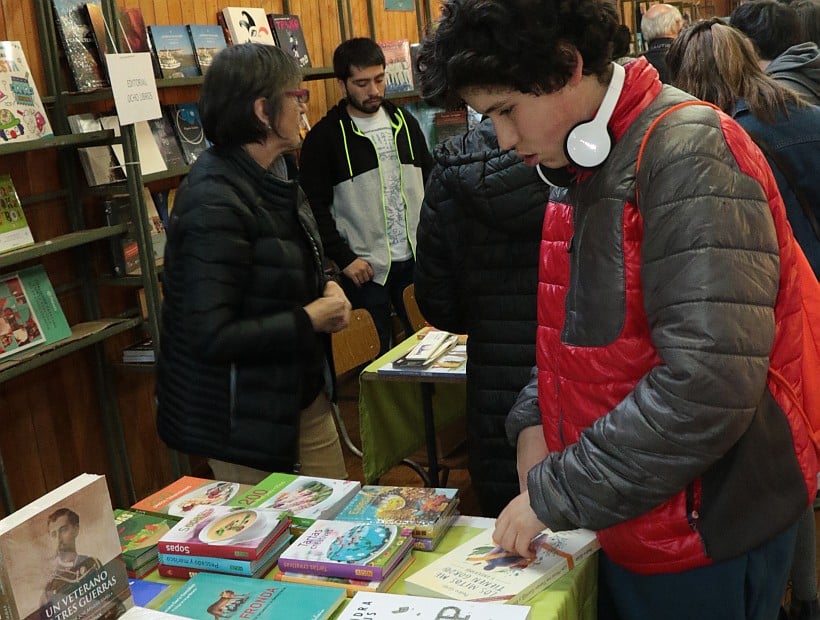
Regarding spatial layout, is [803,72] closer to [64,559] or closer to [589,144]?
[589,144]

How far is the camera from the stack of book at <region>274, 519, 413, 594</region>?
4.54 feet

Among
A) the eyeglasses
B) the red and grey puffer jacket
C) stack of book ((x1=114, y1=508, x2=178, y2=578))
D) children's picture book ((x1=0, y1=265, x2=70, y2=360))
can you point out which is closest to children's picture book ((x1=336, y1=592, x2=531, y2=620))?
the red and grey puffer jacket

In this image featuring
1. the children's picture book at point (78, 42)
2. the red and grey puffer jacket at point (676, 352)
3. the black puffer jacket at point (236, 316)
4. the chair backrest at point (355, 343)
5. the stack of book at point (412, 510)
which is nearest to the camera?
the red and grey puffer jacket at point (676, 352)

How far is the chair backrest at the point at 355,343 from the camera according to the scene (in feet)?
9.64

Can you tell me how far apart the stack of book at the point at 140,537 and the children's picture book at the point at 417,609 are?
41 cm

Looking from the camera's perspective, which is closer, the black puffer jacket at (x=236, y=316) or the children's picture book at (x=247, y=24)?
the black puffer jacket at (x=236, y=316)

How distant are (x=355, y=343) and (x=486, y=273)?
110 centimetres

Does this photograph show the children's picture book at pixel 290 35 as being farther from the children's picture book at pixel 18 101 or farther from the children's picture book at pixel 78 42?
the children's picture book at pixel 18 101

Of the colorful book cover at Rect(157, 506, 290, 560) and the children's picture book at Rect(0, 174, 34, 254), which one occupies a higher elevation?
the children's picture book at Rect(0, 174, 34, 254)

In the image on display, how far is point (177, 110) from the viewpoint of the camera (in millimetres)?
Result: 3682

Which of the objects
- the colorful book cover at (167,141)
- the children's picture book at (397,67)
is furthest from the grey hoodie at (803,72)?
the children's picture book at (397,67)

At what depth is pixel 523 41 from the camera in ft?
3.39

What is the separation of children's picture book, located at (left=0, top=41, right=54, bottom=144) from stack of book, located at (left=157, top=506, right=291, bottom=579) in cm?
179

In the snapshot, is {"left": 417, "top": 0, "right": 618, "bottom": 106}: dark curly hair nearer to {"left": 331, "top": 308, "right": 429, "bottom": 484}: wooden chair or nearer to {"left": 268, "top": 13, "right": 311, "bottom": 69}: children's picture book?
{"left": 331, "top": 308, "right": 429, "bottom": 484}: wooden chair
